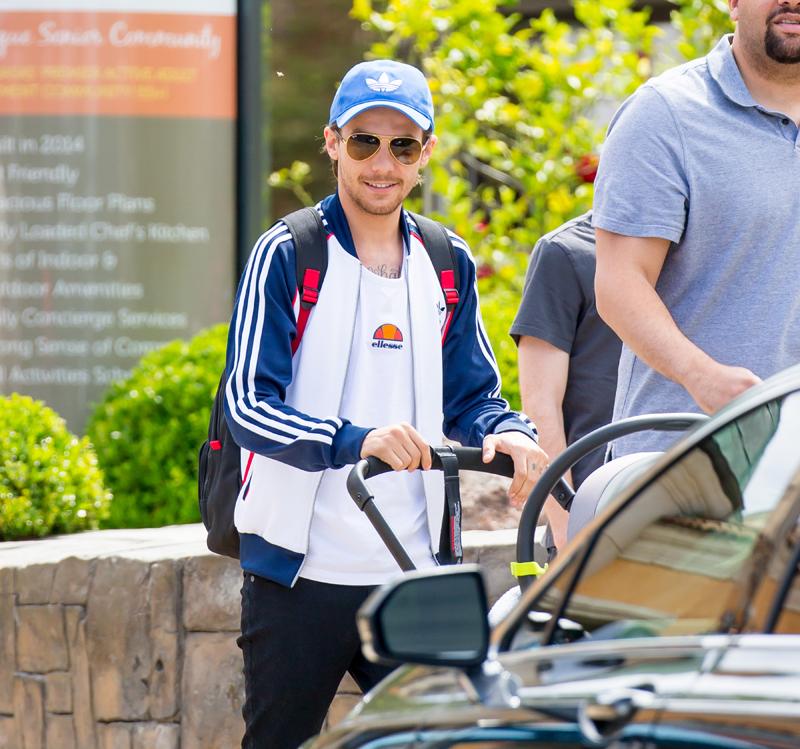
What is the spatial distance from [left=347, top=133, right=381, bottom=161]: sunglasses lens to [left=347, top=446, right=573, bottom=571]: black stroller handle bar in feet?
2.27

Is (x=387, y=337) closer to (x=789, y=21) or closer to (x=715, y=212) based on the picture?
(x=715, y=212)

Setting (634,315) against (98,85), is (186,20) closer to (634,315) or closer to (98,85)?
(98,85)

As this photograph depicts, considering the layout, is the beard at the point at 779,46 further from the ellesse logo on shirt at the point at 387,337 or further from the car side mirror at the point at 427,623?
the car side mirror at the point at 427,623

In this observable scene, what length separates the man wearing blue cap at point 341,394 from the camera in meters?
3.48

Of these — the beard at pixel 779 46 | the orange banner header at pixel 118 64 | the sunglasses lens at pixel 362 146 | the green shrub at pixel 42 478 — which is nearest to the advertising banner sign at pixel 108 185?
the orange banner header at pixel 118 64

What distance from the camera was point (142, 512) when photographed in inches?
274

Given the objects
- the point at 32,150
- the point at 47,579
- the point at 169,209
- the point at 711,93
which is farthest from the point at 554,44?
the point at 711,93

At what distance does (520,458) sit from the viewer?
10.9 feet

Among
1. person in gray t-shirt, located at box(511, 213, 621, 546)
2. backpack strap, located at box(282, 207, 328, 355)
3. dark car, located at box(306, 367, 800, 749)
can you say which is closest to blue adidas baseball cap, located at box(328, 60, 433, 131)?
backpack strap, located at box(282, 207, 328, 355)

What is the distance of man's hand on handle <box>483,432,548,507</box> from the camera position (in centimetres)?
332

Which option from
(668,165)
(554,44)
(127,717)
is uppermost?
(554,44)

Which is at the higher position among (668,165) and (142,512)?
(668,165)

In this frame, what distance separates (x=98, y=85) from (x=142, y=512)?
227 cm

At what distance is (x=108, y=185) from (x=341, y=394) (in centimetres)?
483
